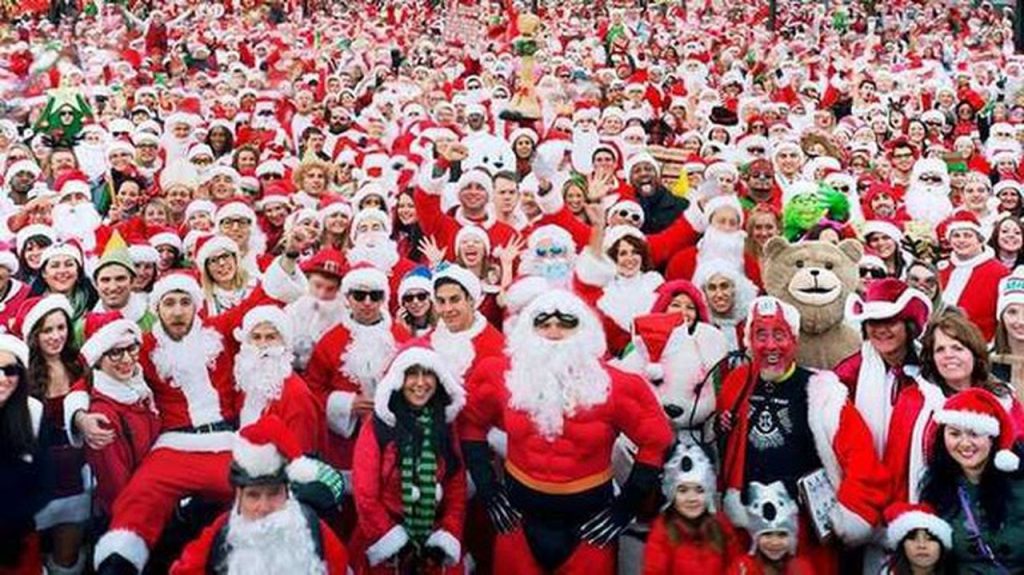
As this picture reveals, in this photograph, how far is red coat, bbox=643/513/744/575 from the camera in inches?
188

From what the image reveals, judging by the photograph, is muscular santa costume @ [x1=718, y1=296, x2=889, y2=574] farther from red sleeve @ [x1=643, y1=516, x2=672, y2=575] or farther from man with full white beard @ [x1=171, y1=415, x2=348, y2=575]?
man with full white beard @ [x1=171, y1=415, x2=348, y2=575]

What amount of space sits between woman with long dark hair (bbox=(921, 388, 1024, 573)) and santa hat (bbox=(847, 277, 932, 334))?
0.56 metres

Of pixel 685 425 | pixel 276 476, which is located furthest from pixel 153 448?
pixel 685 425

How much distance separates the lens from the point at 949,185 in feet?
34.1

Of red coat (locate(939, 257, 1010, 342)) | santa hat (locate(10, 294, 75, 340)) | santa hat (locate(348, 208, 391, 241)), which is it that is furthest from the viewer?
santa hat (locate(348, 208, 391, 241))

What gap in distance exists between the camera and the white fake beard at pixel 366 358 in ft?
19.2

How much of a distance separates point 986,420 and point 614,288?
2.51m

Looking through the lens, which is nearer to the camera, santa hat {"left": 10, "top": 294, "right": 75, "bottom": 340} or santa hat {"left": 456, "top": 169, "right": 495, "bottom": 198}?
santa hat {"left": 10, "top": 294, "right": 75, "bottom": 340}

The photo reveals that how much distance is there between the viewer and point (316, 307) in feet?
20.7

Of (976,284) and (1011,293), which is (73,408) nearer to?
(1011,293)

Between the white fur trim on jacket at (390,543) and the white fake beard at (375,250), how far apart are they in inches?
94.3

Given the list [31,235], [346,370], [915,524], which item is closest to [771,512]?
[915,524]

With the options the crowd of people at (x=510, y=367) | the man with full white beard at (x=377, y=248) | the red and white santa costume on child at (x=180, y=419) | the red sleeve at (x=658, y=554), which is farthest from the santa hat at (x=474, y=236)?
the red sleeve at (x=658, y=554)

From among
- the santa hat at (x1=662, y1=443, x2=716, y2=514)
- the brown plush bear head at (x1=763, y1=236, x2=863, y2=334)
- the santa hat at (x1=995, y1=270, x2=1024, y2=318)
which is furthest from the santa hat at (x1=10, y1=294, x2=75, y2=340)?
the santa hat at (x1=995, y1=270, x2=1024, y2=318)
